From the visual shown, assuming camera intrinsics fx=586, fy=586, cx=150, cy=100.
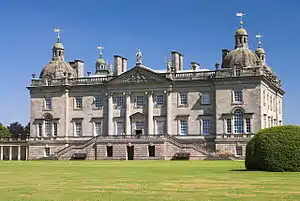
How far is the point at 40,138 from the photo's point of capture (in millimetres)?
70500

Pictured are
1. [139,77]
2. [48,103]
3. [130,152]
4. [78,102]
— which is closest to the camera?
[130,152]

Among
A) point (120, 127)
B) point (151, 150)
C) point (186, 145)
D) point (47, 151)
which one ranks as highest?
point (120, 127)

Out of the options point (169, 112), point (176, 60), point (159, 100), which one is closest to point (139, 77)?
point (159, 100)

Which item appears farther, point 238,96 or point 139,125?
point 139,125

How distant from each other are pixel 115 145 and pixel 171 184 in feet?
144

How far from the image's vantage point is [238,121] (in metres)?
61.7

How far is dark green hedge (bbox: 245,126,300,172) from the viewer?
92.9ft

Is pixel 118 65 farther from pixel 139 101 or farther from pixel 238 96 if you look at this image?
pixel 238 96

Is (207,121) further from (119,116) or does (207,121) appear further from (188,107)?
(119,116)

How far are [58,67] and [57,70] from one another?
543 mm

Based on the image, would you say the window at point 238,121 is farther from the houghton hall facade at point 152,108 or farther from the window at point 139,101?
the window at point 139,101

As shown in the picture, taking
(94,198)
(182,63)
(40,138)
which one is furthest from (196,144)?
(94,198)

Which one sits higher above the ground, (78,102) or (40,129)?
(78,102)

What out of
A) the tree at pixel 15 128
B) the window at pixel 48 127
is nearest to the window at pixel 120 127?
the window at pixel 48 127
